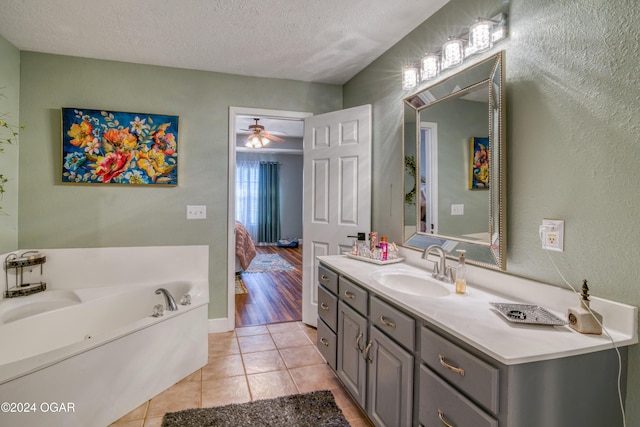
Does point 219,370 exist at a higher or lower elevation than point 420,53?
lower

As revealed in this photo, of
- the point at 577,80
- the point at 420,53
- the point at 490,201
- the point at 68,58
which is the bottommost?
the point at 490,201

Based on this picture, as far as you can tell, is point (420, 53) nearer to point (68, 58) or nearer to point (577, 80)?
point (577, 80)

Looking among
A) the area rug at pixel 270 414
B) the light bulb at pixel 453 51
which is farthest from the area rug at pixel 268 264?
the light bulb at pixel 453 51

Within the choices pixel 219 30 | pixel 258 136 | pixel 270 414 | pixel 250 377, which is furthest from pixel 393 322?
pixel 258 136

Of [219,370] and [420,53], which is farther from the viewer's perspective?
[219,370]

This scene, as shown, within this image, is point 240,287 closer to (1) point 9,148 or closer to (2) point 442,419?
(1) point 9,148

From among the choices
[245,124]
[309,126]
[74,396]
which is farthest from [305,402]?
[245,124]

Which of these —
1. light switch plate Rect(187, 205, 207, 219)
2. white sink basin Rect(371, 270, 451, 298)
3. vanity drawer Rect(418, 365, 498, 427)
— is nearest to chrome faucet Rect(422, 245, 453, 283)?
white sink basin Rect(371, 270, 451, 298)

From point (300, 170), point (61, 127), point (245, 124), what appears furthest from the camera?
point (300, 170)

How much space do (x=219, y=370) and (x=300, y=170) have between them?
6.17 metres

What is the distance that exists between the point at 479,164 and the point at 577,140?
480mm

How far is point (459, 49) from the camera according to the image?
73.1 inches

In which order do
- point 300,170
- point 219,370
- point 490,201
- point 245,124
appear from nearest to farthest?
point 490,201, point 219,370, point 245,124, point 300,170

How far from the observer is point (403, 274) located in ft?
6.65
